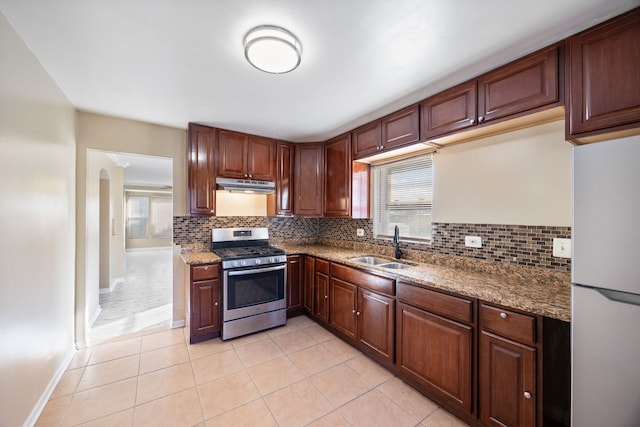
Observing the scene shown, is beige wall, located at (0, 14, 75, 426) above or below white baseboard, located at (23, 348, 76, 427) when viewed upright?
above

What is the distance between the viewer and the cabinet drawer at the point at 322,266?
2.93 m

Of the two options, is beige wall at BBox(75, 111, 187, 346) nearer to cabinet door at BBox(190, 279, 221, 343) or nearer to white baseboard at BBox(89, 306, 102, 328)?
white baseboard at BBox(89, 306, 102, 328)

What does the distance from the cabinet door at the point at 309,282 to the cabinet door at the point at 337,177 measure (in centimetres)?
66

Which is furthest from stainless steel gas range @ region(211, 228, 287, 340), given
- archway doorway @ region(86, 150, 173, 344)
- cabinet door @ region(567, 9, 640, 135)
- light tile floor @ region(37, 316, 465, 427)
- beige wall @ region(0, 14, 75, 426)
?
cabinet door @ region(567, 9, 640, 135)

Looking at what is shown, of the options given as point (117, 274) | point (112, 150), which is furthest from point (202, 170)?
point (117, 274)

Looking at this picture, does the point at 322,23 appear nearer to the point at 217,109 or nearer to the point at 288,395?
the point at 217,109

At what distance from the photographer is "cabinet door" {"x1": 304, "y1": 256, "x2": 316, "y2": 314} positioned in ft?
10.4

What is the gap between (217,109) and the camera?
8.33 ft

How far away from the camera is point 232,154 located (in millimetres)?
3145

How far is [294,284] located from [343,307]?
0.86m

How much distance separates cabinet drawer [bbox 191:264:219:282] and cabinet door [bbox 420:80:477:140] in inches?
97.2

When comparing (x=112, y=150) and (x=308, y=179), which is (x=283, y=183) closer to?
(x=308, y=179)

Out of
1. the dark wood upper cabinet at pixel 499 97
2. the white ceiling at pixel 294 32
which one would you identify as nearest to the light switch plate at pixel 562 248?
the dark wood upper cabinet at pixel 499 97

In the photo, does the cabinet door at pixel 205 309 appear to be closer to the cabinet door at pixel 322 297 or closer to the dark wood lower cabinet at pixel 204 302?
the dark wood lower cabinet at pixel 204 302
